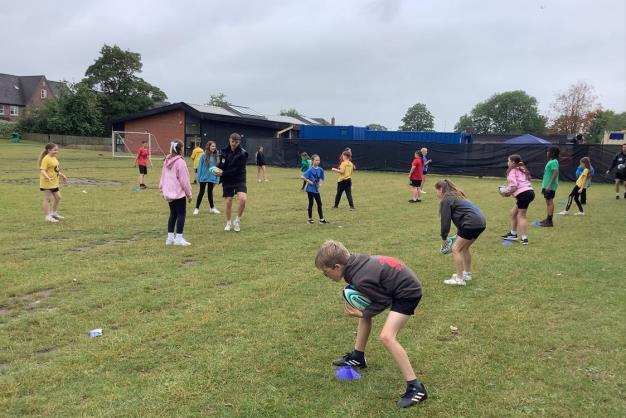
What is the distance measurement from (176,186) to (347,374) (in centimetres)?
549

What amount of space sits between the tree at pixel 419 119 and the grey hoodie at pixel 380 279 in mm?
126763

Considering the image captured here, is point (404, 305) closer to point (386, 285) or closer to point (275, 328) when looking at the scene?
point (386, 285)

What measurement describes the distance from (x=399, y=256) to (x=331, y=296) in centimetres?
243

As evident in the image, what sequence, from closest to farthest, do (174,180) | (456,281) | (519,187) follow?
(456,281), (174,180), (519,187)

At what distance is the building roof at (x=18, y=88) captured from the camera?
264ft

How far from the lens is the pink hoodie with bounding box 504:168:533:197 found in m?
8.89

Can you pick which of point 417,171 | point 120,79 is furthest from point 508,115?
point 417,171

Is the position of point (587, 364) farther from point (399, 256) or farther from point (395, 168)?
point (395, 168)

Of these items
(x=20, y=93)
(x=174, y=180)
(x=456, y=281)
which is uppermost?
(x=20, y=93)

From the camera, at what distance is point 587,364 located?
168 inches

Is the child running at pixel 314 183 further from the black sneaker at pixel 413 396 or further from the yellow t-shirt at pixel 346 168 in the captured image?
the black sneaker at pixel 413 396

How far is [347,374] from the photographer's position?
12.9ft

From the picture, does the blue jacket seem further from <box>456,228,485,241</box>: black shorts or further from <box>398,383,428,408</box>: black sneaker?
<box>398,383,428,408</box>: black sneaker

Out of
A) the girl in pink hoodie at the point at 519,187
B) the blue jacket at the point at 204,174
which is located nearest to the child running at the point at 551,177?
the girl in pink hoodie at the point at 519,187
